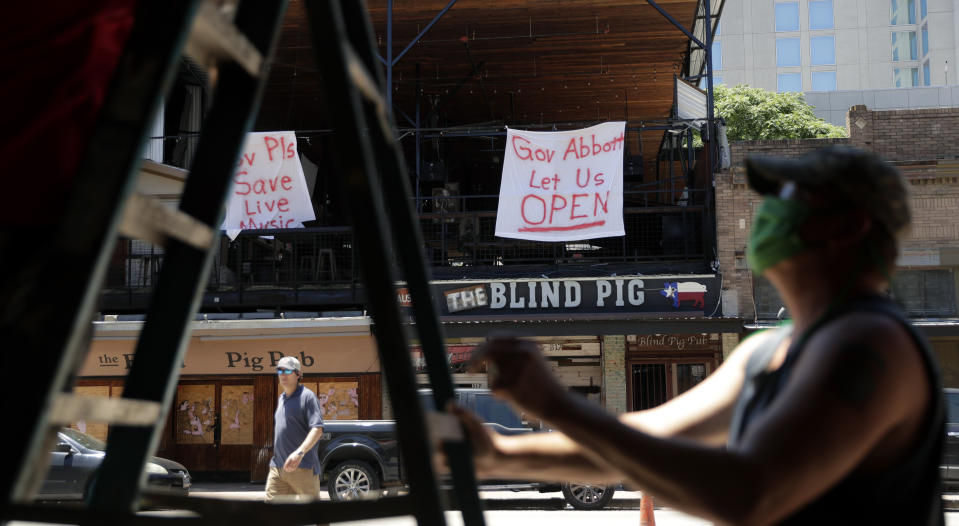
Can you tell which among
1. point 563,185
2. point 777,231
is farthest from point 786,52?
point 777,231

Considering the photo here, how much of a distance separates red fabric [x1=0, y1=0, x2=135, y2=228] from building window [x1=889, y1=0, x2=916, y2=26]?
7051 cm

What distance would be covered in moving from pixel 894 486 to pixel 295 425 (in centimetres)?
709

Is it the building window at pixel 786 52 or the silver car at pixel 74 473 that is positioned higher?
the building window at pixel 786 52

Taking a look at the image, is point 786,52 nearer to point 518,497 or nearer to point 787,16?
point 787,16

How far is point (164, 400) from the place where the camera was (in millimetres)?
1715

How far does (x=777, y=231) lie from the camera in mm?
1528

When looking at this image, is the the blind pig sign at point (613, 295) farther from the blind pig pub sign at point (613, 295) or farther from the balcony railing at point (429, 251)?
the balcony railing at point (429, 251)

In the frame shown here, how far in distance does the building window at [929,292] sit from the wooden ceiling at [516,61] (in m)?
6.39

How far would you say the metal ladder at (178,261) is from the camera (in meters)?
1.22

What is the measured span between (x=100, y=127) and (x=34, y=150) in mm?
194

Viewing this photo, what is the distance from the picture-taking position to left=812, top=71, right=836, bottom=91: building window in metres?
64.2

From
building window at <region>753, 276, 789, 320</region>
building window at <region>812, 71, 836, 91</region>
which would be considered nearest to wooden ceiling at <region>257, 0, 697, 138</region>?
building window at <region>753, 276, 789, 320</region>

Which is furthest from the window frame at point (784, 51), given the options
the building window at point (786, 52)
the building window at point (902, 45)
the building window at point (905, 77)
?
the building window at point (905, 77)

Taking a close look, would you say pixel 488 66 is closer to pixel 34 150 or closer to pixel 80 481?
pixel 80 481
